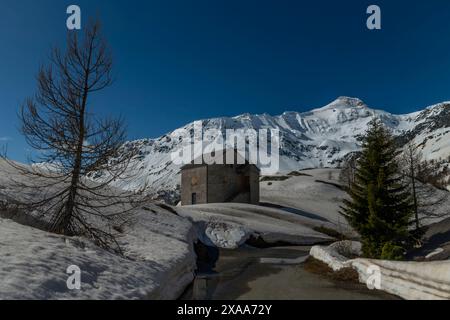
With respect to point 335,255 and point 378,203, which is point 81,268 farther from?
point 378,203

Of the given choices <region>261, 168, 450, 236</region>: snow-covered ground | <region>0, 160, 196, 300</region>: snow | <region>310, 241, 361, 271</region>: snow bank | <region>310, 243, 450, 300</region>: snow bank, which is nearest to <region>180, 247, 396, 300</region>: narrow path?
<region>310, 243, 450, 300</region>: snow bank

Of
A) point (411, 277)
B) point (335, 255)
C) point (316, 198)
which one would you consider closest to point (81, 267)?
point (411, 277)

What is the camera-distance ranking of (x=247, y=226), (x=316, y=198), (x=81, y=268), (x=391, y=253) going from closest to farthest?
(x=81, y=268) → (x=391, y=253) → (x=247, y=226) → (x=316, y=198)

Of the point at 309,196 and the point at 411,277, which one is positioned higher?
the point at 309,196

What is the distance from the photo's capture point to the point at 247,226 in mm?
32594

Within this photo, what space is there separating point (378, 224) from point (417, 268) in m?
10.1

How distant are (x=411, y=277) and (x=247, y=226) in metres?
23.5

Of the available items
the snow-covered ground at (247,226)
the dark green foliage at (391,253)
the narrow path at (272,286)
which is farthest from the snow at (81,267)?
the snow-covered ground at (247,226)

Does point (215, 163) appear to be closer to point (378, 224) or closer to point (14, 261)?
point (378, 224)

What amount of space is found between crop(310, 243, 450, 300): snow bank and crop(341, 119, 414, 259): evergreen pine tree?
21.2 feet

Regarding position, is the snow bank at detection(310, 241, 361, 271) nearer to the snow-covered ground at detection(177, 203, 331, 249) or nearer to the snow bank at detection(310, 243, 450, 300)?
the snow bank at detection(310, 243, 450, 300)

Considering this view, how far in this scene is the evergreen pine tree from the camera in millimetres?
18883

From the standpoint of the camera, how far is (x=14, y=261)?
8070 millimetres
